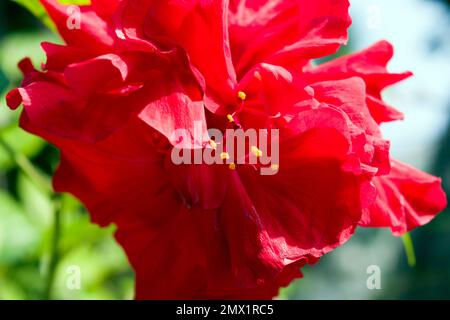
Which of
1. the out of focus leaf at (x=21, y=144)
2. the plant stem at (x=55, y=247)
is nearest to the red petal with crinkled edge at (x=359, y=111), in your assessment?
the plant stem at (x=55, y=247)

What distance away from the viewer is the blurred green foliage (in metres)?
0.79

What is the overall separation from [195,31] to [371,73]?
169 millimetres

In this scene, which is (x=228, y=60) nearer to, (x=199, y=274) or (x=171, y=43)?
(x=171, y=43)

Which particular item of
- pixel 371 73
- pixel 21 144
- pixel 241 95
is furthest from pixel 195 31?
pixel 21 144

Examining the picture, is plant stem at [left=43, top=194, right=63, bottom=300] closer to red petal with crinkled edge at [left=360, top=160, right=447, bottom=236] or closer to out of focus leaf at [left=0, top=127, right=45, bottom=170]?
out of focus leaf at [left=0, top=127, right=45, bottom=170]

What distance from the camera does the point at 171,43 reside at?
485mm

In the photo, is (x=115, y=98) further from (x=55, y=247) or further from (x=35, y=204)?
(x=35, y=204)

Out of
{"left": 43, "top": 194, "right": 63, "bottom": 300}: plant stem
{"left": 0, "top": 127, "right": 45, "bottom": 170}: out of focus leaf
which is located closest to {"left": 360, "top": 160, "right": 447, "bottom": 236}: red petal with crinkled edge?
{"left": 43, "top": 194, "right": 63, "bottom": 300}: plant stem

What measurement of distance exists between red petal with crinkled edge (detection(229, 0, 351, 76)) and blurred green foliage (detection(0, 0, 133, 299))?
29cm

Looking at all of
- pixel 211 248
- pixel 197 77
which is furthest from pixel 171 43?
pixel 211 248

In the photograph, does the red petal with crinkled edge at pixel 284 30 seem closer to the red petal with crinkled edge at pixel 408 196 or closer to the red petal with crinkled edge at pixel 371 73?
the red petal with crinkled edge at pixel 371 73

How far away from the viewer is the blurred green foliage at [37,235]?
2.60 ft

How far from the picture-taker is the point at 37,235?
0.88 metres

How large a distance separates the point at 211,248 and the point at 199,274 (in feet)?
0.18
